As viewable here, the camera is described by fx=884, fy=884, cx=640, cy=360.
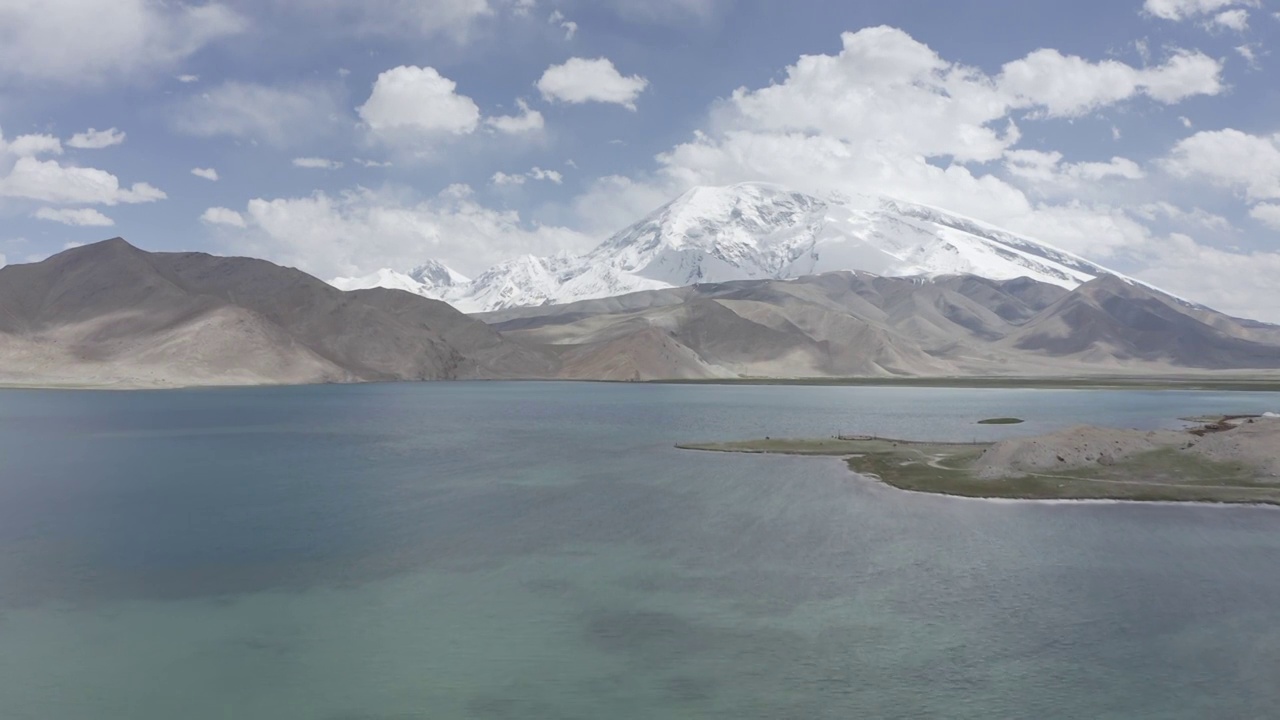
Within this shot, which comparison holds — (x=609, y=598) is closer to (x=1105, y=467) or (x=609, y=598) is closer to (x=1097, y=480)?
(x=1097, y=480)

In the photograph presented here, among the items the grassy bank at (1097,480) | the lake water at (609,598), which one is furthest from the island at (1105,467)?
the lake water at (609,598)

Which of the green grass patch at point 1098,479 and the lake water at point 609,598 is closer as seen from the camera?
the lake water at point 609,598

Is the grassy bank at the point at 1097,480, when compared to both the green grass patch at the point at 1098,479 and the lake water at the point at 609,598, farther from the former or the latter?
the lake water at the point at 609,598

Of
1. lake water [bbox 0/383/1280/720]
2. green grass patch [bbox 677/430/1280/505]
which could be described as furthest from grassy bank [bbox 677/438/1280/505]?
lake water [bbox 0/383/1280/720]

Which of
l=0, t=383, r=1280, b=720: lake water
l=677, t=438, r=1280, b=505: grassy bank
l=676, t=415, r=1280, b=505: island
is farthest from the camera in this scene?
l=676, t=415, r=1280, b=505: island

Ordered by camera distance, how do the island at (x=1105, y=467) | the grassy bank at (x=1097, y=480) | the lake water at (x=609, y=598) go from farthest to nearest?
the island at (x=1105, y=467)
the grassy bank at (x=1097, y=480)
the lake water at (x=609, y=598)

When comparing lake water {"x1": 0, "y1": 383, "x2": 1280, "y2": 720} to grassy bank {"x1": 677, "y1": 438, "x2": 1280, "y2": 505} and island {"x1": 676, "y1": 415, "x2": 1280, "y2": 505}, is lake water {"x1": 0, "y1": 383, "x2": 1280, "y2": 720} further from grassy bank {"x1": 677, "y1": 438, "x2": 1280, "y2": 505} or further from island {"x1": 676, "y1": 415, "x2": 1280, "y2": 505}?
island {"x1": 676, "y1": 415, "x2": 1280, "y2": 505}
